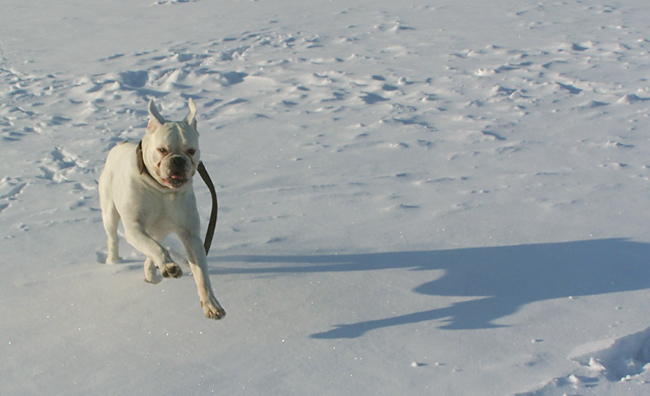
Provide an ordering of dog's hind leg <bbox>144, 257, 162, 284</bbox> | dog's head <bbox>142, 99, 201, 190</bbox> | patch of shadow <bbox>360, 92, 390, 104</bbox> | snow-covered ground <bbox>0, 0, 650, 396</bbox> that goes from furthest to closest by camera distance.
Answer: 1. patch of shadow <bbox>360, 92, 390, 104</bbox>
2. dog's hind leg <bbox>144, 257, 162, 284</bbox>
3. dog's head <bbox>142, 99, 201, 190</bbox>
4. snow-covered ground <bbox>0, 0, 650, 396</bbox>

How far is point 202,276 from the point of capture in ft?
10.5

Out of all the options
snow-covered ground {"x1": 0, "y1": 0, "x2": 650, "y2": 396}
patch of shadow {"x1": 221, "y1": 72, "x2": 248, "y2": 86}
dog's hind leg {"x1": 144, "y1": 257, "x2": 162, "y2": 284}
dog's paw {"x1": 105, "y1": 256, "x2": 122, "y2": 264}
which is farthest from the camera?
patch of shadow {"x1": 221, "y1": 72, "x2": 248, "y2": 86}

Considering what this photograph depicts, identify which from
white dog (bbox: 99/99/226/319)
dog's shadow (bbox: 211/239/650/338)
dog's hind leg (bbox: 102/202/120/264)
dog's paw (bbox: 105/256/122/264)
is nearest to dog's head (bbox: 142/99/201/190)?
white dog (bbox: 99/99/226/319)

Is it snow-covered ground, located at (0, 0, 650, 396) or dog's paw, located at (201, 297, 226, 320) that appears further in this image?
dog's paw, located at (201, 297, 226, 320)

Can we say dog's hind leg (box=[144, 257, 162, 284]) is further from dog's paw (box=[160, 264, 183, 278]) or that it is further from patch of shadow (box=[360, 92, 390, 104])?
patch of shadow (box=[360, 92, 390, 104])

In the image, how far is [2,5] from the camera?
14.2 metres

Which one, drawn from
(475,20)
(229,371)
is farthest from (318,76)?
(229,371)

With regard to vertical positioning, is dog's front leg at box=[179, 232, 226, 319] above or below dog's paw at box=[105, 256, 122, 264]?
above

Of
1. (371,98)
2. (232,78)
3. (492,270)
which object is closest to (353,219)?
(492,270)

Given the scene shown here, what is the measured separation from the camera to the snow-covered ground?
2891 mm

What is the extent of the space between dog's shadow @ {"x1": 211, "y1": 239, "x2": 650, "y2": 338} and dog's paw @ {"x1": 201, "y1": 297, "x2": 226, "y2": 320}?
46cm

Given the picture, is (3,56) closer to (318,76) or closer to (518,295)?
(318,76)

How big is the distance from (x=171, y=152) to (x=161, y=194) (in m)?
0.35

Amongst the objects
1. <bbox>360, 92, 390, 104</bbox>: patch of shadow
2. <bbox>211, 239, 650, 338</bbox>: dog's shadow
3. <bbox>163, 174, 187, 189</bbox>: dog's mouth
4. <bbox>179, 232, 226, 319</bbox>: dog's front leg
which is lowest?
<bbox>211, 239, 650, 338</bbox>: dog's shadow
